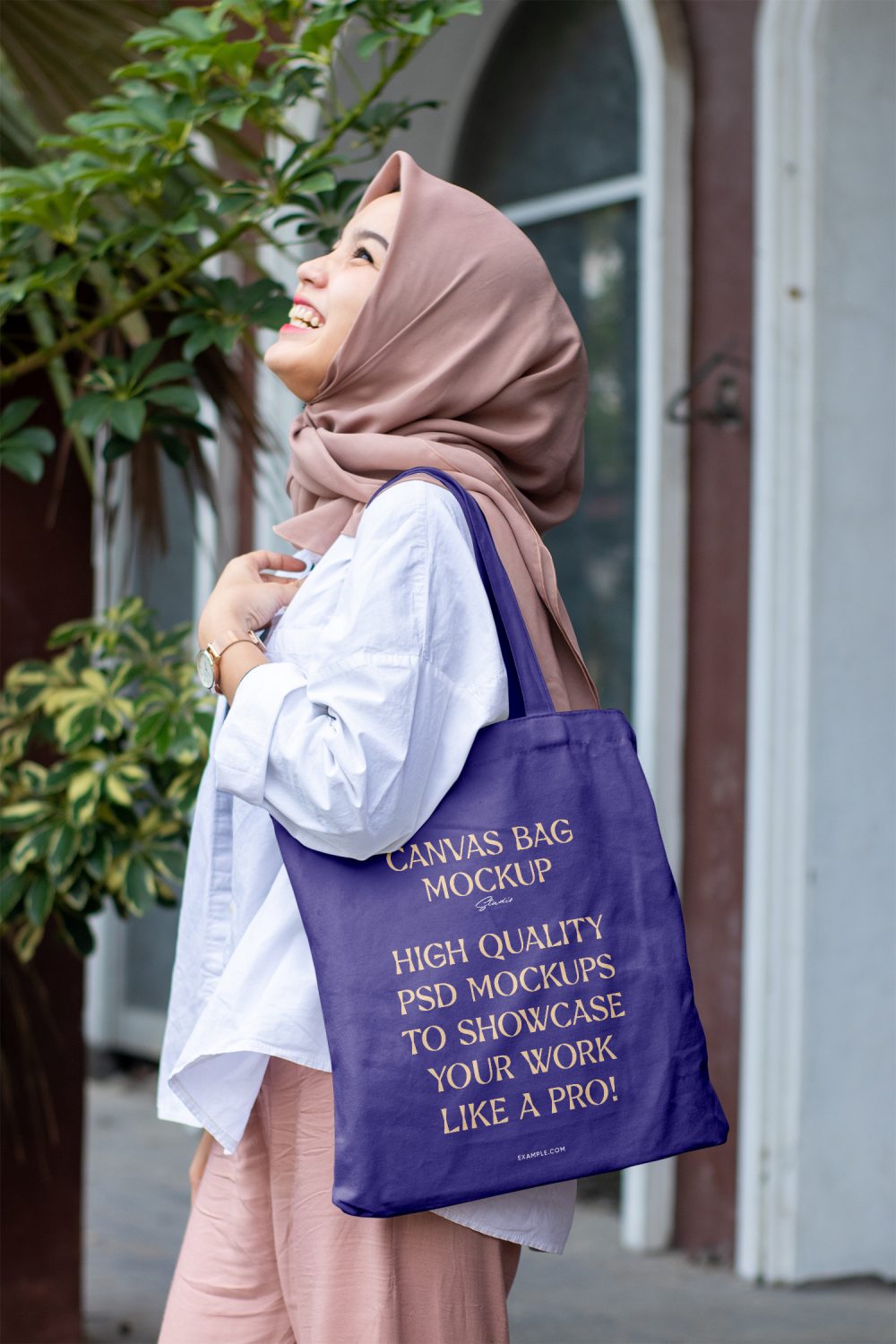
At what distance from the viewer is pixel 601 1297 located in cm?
341

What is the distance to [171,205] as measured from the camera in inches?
105

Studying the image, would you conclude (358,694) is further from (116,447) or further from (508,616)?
(116,447)

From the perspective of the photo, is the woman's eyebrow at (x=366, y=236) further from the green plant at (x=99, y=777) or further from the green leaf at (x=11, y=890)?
the green leaf at (x=11, y=890)

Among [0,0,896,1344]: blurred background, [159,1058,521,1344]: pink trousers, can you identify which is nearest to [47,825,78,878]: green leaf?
[0,0,896,1344]: blurred background

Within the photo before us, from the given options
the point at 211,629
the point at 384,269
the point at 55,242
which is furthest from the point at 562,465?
the point at 55,242

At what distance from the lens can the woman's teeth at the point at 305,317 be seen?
177cm

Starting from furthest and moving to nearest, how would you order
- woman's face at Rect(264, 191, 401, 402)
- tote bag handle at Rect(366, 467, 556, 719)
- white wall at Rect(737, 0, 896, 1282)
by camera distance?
white wall at Rect(737, 0, 896, 1282)
woman's face at Rect(264, 191, 401, 402)
tote bag handle at Rect(366, 467, 556, 719)

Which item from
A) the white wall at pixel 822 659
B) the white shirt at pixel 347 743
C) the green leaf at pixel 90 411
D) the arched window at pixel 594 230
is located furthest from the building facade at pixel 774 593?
the white shirt at pixel 347 743

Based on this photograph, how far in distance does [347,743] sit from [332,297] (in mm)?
543

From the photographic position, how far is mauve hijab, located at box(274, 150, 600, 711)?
167cm

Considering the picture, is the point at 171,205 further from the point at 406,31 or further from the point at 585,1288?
the point at 585,1288

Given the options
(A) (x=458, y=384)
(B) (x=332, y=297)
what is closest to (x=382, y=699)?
(A) (x=458, y=384)

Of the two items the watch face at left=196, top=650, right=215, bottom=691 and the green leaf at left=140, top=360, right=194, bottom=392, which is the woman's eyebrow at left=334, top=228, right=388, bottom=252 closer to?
the watch face at left=196, top=650, right=215, bottom=691

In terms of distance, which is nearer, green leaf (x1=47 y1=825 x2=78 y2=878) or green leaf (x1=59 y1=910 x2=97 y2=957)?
green leaf (x1=47 y1=825 x2=78 y2=878)
